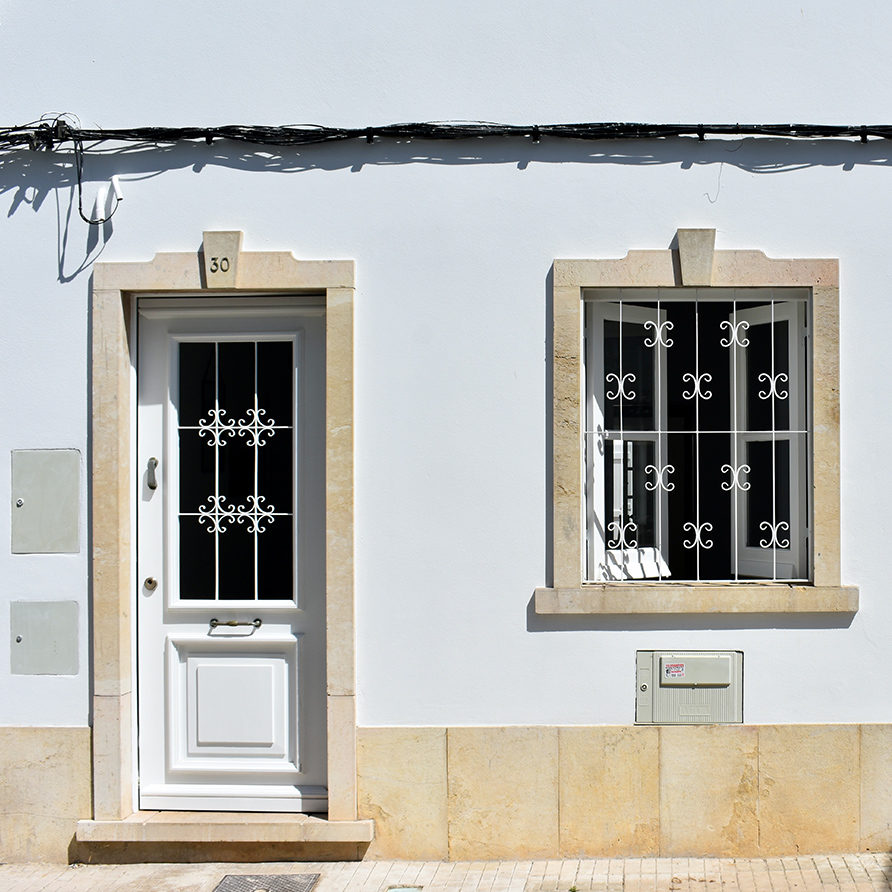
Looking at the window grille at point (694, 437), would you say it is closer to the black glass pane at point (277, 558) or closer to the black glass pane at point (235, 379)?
the black glass pane at point (277, 558)

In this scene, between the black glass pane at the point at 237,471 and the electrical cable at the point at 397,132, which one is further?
the black glass pane at the point at 237,471

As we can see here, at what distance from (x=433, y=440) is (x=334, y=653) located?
1.10 meters

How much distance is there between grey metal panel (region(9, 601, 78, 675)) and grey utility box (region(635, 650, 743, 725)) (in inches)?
106

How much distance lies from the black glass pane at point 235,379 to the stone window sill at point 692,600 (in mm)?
1713

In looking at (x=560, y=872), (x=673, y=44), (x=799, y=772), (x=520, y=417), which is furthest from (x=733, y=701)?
(x=673, y=44)

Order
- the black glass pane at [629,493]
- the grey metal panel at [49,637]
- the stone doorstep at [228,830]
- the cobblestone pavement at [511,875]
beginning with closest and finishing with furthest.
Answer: the cobblestone pavement at [511,875], the stone doorstep at [228,830], the grey metal panel at [49,637], the black glass pane at [629,493]

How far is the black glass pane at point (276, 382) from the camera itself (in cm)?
505

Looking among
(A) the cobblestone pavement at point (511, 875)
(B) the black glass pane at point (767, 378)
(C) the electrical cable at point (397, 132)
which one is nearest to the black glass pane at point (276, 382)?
(C) the electrical cable at point (397, 132)

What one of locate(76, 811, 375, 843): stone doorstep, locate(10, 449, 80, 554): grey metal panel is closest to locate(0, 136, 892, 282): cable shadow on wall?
locate(10, 449, 80, 554): grey metal panel

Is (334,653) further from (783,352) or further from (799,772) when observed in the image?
(783,352)

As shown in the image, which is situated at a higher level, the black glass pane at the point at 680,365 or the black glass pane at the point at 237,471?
the black glass pane at the point at 680,365

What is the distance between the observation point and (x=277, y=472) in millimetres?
5035

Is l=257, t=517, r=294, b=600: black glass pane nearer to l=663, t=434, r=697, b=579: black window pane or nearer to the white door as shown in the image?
the white door

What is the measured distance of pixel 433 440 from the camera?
4844 mm
